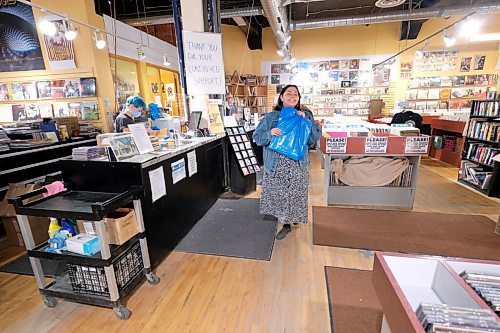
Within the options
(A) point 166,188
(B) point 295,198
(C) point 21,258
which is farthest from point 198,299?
(C) point 21,258

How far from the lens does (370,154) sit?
3.52 meters

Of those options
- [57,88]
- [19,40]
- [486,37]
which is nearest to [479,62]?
[486,37]

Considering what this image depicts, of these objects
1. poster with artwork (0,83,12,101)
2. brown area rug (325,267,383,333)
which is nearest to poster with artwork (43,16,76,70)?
poster with artwork (0,83,12,101)

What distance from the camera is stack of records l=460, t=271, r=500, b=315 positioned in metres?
0.88

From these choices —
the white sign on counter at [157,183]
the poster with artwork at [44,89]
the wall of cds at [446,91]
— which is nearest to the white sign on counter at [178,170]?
the white sign on counter at [157,183]

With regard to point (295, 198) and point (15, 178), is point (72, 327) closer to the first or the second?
point (295, 198)

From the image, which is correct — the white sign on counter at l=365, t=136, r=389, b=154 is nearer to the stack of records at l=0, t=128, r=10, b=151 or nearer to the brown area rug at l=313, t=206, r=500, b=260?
the brown area rug at l=313, t=206, r=500, b=260

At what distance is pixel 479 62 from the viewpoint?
8.49 meters

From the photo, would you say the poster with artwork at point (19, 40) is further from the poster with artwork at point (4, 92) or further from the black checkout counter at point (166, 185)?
the black checkout counter at point (166, 185)

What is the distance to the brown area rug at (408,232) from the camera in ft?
8.44

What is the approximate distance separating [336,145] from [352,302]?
214 centimetres

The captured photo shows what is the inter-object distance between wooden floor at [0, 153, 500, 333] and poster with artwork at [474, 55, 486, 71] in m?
9.70

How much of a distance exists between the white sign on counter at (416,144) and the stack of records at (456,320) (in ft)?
9.80

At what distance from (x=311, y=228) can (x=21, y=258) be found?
→ 3.10 metres
